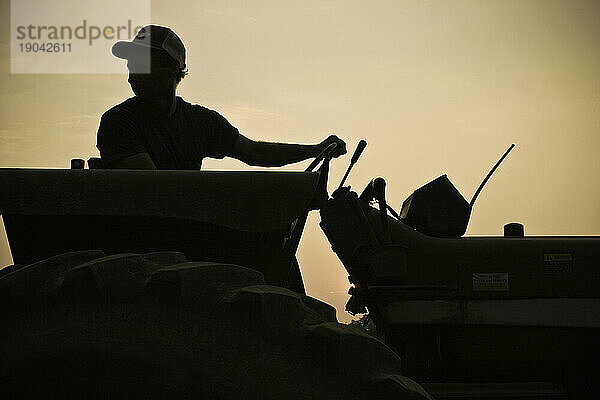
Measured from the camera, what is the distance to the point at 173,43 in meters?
2.12

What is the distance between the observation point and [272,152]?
2615mm

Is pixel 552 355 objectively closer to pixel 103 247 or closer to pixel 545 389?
pixel 545 389

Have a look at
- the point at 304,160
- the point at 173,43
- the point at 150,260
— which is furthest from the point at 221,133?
the point at 150,260

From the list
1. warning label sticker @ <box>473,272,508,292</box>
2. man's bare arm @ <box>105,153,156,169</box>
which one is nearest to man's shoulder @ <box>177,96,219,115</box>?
man's bare arm @ <box>105,153,156,169</box>

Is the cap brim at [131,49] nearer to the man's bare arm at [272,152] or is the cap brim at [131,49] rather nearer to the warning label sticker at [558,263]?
the man's bare arm at [272,152]

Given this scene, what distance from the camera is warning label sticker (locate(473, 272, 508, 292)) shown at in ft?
6.97

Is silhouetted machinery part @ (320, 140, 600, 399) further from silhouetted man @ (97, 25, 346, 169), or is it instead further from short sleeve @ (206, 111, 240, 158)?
short sleeve @ (206, 111, 240, 158)

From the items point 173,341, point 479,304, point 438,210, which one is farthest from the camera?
point 438,210

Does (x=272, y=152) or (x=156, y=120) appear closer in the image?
(x=156, y=120)

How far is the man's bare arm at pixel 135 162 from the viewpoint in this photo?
190cm

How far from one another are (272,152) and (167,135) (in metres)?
0.51

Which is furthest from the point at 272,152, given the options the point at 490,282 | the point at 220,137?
the point at 490,282

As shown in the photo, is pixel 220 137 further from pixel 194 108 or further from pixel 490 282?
pixel 490 282

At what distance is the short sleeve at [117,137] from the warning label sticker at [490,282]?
1214 mm
